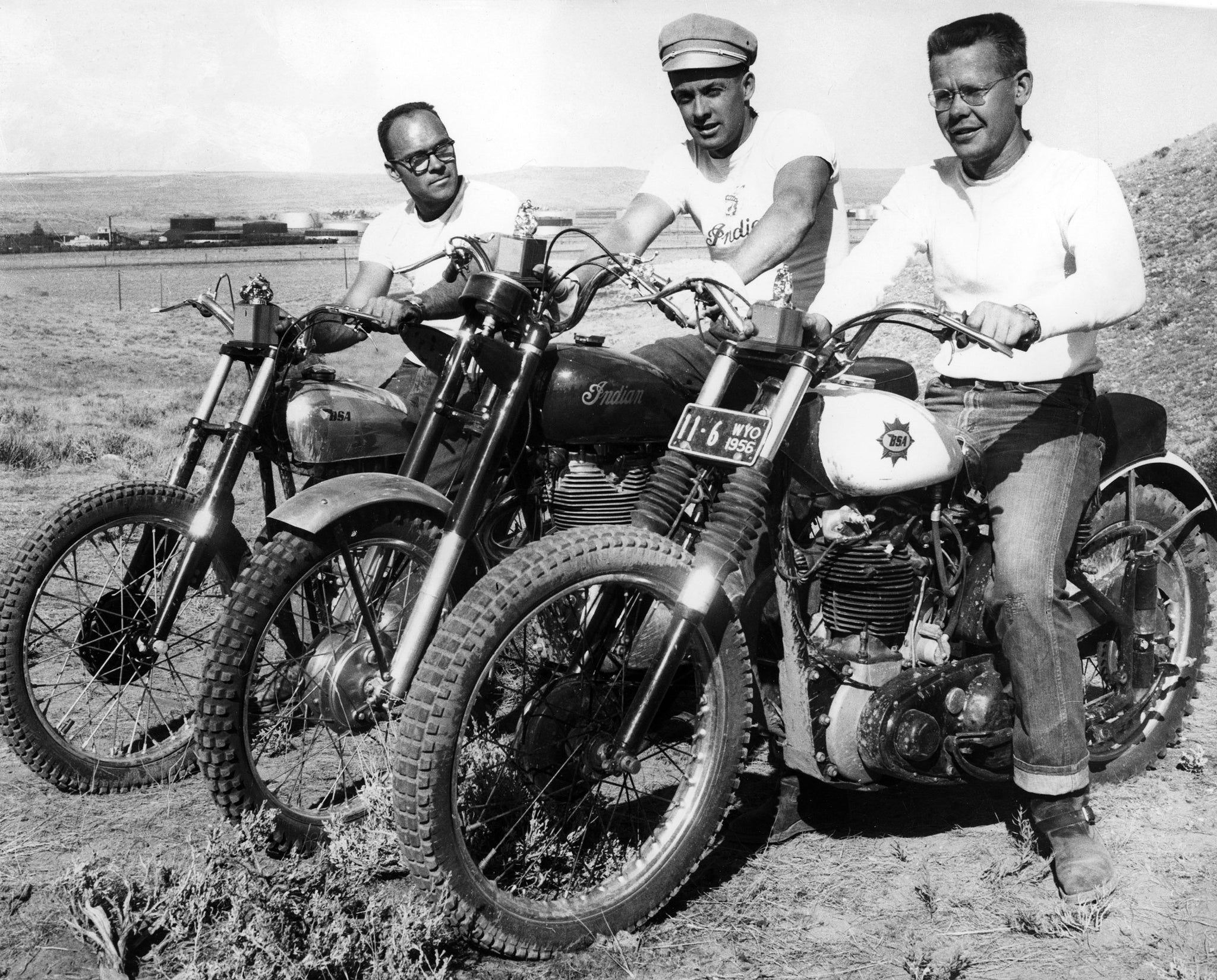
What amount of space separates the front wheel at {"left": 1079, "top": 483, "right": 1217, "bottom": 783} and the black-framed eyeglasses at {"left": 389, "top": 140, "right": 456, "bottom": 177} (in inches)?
107

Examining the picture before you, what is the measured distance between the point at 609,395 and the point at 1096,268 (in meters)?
1.31

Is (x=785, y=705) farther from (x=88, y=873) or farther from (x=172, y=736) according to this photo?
(x=172, y=736)

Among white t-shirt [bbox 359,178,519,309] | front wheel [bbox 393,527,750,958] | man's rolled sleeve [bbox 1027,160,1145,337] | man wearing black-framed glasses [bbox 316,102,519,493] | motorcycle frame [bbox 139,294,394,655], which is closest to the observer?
front wheel [bbox 393,527,750,958]

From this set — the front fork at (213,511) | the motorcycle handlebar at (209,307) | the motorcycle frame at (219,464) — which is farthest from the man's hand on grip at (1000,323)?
the motorcycle handlebar at (209,307)

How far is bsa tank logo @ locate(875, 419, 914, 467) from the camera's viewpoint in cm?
272

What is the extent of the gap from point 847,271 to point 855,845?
164 cm

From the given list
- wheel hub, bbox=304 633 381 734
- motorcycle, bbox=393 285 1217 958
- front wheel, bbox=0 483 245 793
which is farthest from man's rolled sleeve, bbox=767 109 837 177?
front wheel, bbox=0 483 245 793

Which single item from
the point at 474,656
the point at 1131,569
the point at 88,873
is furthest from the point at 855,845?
the point at 88,873

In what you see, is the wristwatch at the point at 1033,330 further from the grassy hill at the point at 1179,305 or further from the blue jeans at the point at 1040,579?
the grassy hill at the point at 1179,305

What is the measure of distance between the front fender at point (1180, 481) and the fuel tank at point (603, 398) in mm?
1360

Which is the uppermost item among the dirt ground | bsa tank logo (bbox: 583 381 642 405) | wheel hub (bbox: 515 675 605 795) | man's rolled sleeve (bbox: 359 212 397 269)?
man's rolled sleeve (bbox: 359 212 397 269)

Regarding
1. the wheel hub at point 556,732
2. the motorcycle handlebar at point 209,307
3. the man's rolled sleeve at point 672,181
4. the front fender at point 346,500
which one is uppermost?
the man's rolled sleeve at point 672,181

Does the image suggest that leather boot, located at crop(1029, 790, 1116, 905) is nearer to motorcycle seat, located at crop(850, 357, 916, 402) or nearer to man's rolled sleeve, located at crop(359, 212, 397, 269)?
motorcycle seat, located at crop(850, 357, 916, 402)

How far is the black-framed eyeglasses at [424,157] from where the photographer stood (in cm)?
438
